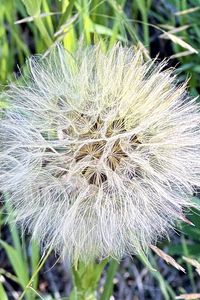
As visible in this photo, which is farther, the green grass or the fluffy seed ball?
the green grass

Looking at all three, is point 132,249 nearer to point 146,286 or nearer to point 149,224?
point 149,224

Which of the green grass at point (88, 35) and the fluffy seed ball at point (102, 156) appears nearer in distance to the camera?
the fluffy seed ball at point (102, 156)

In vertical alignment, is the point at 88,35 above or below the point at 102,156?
above

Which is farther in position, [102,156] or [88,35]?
[88,35]

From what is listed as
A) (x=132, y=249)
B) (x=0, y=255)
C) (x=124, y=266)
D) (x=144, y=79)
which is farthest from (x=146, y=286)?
(x=144, y=79)
